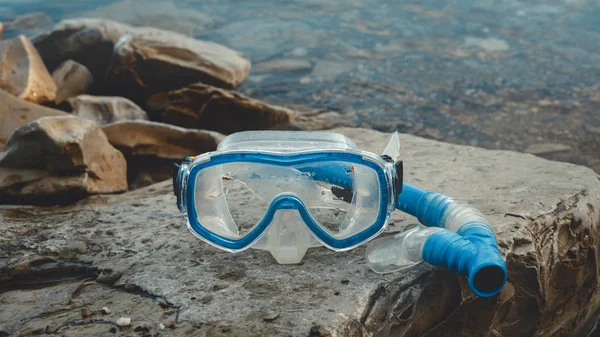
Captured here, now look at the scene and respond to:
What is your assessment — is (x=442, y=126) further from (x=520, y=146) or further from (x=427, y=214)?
(x=427, y=214)

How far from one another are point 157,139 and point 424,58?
3827 millimetres

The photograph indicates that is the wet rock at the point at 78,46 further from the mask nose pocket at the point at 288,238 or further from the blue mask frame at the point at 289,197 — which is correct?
the mask nose pocket at the point at 288,238

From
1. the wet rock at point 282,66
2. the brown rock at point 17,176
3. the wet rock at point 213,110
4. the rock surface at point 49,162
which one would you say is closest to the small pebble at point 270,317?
the rock surface at point 49,162

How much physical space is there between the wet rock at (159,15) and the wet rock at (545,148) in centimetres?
413

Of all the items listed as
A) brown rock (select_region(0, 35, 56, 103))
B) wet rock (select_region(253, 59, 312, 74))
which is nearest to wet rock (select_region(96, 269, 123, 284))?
brown rock (select_region(0, 35, 56, 103))

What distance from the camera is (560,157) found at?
5.05 metres

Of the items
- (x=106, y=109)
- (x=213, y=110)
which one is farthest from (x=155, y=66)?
(x=213, y=110)

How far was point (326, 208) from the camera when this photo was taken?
2621 mm

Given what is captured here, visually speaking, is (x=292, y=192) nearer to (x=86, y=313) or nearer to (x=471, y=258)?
(x=471, y=258)

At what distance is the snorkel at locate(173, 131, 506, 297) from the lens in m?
2.13

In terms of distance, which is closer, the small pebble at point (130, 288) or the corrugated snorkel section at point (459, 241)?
the corrugated snorkel section at point (459, 241)

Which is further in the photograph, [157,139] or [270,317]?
[157,139]

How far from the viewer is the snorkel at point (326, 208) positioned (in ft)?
7.00

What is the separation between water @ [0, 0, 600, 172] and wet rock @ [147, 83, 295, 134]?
92cm
